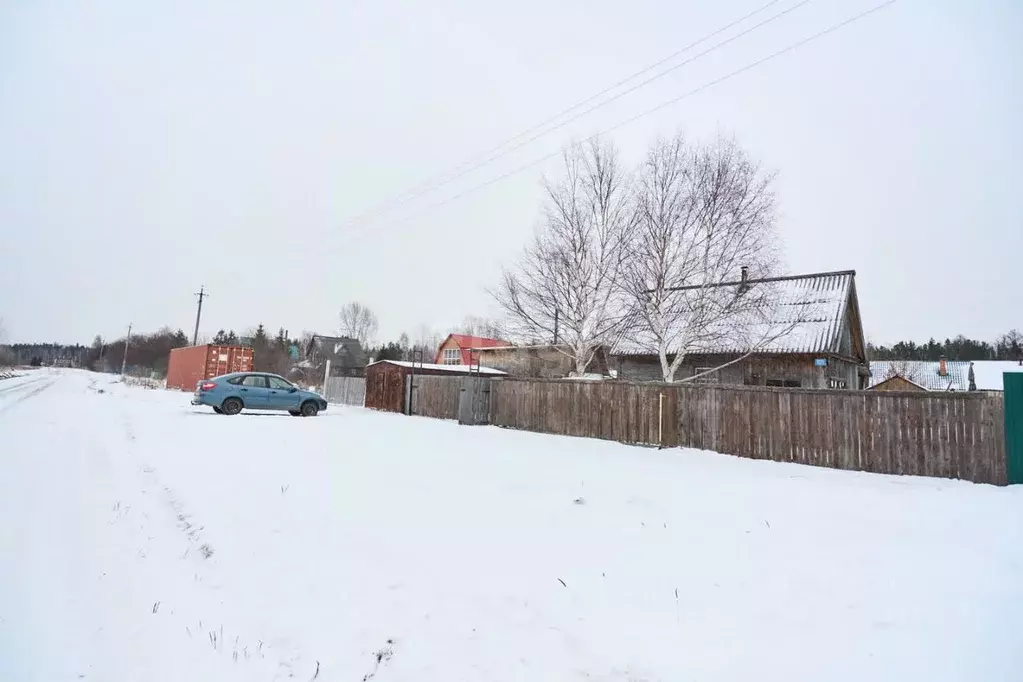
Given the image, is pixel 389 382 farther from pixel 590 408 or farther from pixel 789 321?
pixel 789 321

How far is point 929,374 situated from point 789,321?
4563cm

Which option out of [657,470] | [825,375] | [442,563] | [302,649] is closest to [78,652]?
[302,649]

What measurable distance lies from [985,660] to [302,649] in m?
3.88

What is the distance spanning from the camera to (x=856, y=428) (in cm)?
979

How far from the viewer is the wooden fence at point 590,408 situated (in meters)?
12.6

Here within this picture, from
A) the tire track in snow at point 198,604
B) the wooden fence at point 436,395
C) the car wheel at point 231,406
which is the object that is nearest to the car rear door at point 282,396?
the car wheel at point 231,406

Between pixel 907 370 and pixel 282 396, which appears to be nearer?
pixel 282 396

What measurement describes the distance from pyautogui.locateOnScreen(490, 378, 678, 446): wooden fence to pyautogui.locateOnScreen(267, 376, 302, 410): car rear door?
699cm

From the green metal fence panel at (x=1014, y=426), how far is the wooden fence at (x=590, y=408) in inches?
221

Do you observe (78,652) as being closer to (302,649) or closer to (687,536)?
(302,649)

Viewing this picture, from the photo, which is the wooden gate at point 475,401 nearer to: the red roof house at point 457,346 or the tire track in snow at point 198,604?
the tire track in snow at point 198,604

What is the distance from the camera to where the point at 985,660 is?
3.03m

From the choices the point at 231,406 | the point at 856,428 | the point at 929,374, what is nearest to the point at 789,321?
the point at 856,428

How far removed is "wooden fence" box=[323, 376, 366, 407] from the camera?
28703 millimetres
